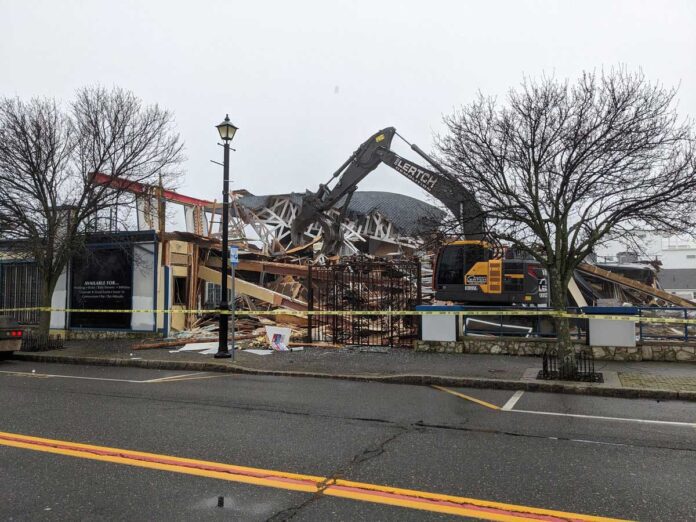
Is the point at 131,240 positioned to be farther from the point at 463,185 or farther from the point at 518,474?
the point at 518,474

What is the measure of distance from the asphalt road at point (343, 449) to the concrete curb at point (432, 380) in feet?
1.11

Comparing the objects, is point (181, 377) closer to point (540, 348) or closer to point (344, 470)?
point (344, 470)

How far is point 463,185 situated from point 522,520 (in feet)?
27.2

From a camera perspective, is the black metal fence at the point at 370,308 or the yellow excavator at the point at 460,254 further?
the black metal fence at the point at 370,308

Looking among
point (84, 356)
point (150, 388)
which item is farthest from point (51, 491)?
point (84, 356)

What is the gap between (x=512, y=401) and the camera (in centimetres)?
841

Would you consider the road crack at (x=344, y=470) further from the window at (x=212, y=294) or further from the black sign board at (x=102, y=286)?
the window at (x=212, y=294)

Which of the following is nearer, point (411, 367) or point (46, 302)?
point (411, 367)

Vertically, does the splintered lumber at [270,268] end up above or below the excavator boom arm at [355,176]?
below

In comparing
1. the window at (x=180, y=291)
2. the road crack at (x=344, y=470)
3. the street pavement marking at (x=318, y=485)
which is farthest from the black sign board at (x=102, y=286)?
the road crack at (x=344, y=470)

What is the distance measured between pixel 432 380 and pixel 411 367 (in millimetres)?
1419

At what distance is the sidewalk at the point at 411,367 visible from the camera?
9273mm

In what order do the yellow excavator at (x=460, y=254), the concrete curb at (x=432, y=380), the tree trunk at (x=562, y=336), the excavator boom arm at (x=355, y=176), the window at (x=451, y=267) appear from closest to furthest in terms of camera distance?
the concrete curb at (x=432, y=380), the tree trunk at (x=562, y=336), the yellow excavator at (x=460, y=254), the window at (x=451, y=267), the excavator boom arm at (x=355, y=176)

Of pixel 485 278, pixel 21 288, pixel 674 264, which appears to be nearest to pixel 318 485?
pixel 485 278
